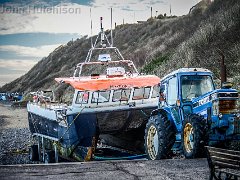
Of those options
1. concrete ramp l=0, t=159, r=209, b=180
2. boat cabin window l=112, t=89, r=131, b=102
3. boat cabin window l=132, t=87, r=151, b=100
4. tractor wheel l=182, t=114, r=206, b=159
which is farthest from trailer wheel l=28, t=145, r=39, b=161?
tractor wheel l=182, t=114, r=206, b=159

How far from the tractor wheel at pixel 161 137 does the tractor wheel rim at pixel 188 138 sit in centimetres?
66

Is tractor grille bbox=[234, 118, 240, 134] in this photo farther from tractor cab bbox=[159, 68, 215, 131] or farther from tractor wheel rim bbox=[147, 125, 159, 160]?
tractor wheel rim bbox=[147, 125, 159, 160]

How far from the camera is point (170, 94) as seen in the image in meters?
10.7

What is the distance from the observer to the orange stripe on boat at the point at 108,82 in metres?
14.6

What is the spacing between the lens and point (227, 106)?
30.2 ft

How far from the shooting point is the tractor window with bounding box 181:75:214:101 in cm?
1026

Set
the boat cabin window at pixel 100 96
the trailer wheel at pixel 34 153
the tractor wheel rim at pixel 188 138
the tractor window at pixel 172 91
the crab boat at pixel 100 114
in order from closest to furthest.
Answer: the tractor wheel rim at pixel 188 138 → the tractor window at pixel 172 91 → the crab boat at pixel 100 114 → the boat cabin window at pixel 100 96 → the trailer wheel at pixel 34 153

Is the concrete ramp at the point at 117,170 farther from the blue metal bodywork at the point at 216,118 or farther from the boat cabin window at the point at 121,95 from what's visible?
the boat cabin window at the point at 121,95

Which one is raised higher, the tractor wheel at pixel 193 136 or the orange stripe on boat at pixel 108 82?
the orange stripe on boat at pixel 108 82

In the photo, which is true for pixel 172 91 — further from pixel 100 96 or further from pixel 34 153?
pixel 34 153

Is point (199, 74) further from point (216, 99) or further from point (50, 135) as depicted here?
point (50, 135)

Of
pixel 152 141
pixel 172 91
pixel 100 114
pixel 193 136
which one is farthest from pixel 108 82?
pixel 193 136

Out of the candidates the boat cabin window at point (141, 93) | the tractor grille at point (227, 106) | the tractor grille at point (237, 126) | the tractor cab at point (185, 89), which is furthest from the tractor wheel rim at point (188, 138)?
the boat cabin window at point (141, 93)

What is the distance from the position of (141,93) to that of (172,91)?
5151 mm
